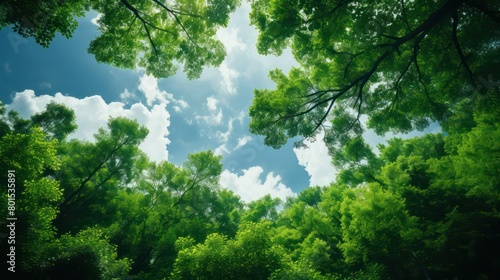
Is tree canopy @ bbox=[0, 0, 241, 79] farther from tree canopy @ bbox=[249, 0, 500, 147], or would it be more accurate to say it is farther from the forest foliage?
tree canopy @ bbox=[249, 0, 500, 147]

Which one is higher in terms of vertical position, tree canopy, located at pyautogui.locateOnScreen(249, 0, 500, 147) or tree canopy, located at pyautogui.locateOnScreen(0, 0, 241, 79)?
tree canopy, located at pyautogui.locateOnScreen(0, 0, 241, 79)

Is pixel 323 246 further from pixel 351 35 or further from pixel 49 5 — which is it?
pixel 49 5

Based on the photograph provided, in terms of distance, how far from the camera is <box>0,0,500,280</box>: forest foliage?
7.41 metres

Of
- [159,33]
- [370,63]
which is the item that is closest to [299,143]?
[370,63]

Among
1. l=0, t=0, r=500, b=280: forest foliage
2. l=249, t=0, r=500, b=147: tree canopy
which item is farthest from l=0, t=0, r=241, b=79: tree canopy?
l=249, t=0, r=500, b=147: tree canopy

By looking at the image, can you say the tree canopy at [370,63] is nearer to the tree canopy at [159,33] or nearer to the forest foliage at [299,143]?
the forest foliage at [299,143]

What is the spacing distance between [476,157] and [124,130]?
25188 mm

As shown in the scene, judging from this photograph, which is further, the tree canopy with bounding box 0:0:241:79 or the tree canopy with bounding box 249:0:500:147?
the tree canopy with bounding box 0:0:241:79

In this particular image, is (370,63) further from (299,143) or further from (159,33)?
(159,33)

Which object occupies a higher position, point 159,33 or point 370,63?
point 159,33

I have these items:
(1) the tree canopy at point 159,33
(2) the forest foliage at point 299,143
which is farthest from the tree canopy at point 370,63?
(1) the tree canopy at point 159,33

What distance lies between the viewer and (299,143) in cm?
881

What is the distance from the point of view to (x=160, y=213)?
21.1 metres

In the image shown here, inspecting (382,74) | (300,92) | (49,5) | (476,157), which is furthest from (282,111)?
(476,157)
